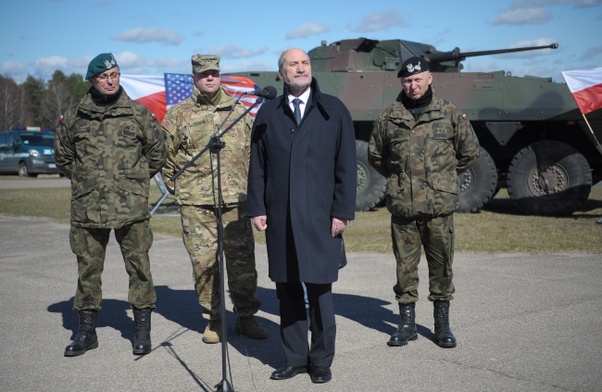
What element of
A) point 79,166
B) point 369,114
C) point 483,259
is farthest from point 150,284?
point 369,114

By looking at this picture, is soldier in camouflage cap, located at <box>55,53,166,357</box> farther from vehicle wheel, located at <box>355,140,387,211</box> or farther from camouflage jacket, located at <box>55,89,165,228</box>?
vehicle wheel, located at <box>355,140,387,211</box>

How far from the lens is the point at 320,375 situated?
476 cm

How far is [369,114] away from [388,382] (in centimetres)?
1052

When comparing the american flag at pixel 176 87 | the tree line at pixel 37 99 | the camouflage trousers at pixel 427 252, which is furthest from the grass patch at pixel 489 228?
the tree line at pixel 37 99

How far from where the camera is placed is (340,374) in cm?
488

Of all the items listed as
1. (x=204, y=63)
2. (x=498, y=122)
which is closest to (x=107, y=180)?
(x=204, y=63)

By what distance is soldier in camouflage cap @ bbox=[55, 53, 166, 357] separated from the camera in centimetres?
539

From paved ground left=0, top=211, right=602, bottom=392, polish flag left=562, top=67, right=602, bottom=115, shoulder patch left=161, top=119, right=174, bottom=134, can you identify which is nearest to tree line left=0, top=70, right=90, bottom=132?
polish flag left=562, top=67, right=602, bottom=115

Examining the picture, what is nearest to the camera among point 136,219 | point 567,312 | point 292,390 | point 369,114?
point 292,390

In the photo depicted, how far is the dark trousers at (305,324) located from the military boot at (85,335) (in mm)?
1459

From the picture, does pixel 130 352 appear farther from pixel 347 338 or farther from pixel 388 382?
pixel 388 382

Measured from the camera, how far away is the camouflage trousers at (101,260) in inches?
216

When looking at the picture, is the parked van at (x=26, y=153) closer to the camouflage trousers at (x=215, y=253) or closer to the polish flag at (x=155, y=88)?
the polish flag at (x=155, y=88)

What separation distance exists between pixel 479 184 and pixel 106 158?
9.61 m
